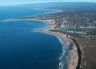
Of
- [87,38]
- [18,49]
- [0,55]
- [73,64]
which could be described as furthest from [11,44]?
[73,64]

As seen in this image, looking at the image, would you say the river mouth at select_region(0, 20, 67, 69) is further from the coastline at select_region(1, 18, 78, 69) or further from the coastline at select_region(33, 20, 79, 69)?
the coastline at select_region(33, 20, 79, 69)

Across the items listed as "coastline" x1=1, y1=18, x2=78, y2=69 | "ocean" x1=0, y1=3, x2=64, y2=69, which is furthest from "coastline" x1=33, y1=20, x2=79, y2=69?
"ocean" x1=0, y1=3, x2=64, y2=69

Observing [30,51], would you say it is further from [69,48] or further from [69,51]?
[69,48]

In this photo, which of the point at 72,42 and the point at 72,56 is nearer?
the point at 72,56

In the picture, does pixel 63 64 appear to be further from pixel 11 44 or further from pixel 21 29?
pixel 21 29

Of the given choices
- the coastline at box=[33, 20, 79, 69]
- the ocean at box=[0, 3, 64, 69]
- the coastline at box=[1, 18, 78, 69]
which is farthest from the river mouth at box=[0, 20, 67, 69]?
the coastline at box=[33, 20, 79, 69]

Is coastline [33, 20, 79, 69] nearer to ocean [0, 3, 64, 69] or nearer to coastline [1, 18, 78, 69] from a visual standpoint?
coastline [1, 18, 78, 69]

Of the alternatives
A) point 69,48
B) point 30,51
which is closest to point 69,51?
point 69,48

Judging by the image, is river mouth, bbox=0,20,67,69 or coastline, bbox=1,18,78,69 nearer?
coastline, bbox=1,18,78,69
